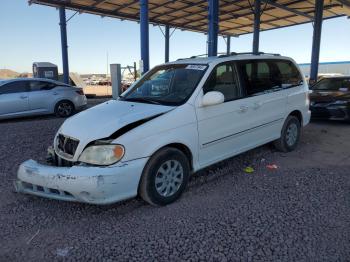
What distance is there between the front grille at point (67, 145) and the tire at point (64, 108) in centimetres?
716

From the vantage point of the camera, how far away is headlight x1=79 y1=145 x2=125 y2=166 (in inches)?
131

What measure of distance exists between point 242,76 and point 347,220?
8.10 ft

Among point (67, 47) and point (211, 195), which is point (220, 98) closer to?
point (211, 195)

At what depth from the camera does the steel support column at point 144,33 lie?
10336 millimetres

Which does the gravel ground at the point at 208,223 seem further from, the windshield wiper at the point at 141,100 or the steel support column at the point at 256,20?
the steel support column at the point at 256,20

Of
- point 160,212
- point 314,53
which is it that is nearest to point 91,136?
point 160,212

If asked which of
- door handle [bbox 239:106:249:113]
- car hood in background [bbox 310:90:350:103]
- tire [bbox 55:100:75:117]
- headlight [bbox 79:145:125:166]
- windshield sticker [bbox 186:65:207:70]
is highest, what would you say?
windshield sticker [bbox 186:65:207:70]

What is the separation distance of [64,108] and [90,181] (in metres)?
8.18

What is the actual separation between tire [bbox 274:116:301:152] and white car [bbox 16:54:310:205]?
0.25 metres

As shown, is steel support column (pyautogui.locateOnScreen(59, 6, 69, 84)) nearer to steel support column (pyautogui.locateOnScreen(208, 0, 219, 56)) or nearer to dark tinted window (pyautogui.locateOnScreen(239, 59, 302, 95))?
steel support column (pyautogui.locateOnScreen(208, 0, 219, 56))

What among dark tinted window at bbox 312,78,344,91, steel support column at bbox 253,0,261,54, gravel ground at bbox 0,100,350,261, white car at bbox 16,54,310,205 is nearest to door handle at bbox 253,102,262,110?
white car at bbox 16,54,310,205

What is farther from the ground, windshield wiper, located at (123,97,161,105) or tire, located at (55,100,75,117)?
windshield wiper, located at (123,97,161,105)

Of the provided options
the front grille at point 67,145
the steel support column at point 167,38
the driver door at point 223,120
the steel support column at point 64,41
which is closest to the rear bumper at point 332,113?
the driver door at point 223,120

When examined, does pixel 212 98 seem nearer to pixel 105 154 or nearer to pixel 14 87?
pixel 105 154
